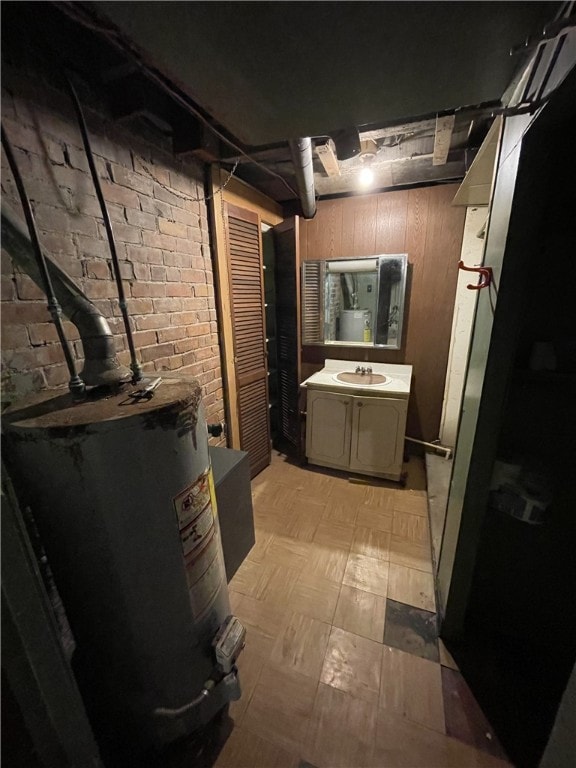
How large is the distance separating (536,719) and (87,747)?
138 centimetres

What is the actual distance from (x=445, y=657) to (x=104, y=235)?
2140 millimetres

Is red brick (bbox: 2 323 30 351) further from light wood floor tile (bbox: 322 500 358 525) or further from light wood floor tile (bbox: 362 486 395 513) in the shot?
light wood floor tile (bbox: 362 486 395 513)

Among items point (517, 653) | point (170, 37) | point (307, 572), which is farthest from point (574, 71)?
point (307, 572)

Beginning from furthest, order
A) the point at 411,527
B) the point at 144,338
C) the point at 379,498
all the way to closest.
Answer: the point at 379,498
the point at 411,527
the point at 144,338

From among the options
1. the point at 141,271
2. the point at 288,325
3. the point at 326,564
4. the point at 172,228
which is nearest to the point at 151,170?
the point at 172,228

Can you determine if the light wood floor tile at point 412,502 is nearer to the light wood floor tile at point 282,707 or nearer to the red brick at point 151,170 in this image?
the light wood floor tile at point 282,707

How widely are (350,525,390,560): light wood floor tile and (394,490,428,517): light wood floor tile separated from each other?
28cm

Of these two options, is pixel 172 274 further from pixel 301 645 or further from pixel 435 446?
pixel 435 446

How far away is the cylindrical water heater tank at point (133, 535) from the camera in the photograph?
64 cm

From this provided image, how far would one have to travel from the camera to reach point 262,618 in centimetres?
130

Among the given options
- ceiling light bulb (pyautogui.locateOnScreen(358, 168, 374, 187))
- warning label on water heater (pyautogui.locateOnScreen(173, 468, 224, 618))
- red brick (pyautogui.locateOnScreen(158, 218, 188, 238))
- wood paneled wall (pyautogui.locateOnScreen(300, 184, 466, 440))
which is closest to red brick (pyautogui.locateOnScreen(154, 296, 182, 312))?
red brick (pyautogui.locateOnScreen(158, 218, 188, 238))

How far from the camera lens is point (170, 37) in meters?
0.62

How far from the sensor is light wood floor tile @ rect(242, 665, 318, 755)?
3.10 ft

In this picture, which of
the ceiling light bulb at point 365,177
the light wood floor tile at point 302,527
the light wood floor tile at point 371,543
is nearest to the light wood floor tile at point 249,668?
the light wood floor tile at point 302,527
